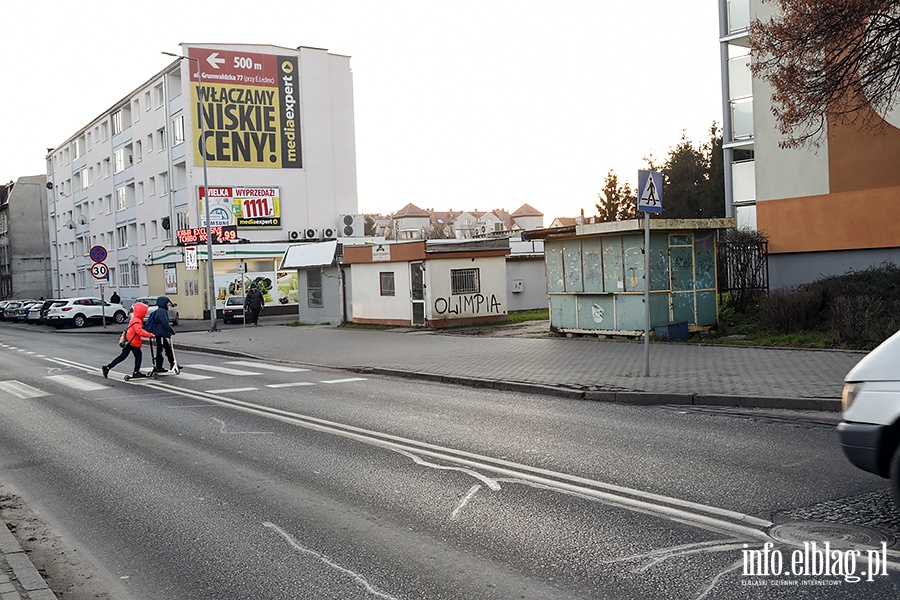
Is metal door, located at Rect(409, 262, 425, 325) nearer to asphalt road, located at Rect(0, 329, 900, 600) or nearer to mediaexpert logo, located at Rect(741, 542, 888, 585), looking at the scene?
asphalt road, located at Rect(0, 329, 900, 600)

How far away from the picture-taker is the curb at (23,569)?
15.7 feet

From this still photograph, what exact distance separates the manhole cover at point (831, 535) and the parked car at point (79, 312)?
44260 millimetres

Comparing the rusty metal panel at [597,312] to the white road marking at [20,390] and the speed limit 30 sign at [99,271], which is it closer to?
the white road marking at [20,390]

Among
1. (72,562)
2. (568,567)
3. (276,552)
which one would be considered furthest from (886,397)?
(72,562)

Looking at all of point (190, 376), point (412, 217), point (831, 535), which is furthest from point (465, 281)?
point (412, 217)

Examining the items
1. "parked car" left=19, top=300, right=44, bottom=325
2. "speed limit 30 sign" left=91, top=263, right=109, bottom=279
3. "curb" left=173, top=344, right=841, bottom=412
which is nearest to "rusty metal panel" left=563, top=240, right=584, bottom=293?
"curb" left=173, top=344, right=841, bottom=412

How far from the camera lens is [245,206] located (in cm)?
4988

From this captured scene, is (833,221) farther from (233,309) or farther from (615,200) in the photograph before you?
(615,200)

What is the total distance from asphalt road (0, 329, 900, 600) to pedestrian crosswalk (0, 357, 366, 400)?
3.44m

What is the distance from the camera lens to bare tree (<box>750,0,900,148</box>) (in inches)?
611

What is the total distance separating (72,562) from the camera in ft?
18.1

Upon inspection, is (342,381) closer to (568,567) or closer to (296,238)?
(568,567)

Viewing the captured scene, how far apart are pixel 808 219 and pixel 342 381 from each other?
39.7ft

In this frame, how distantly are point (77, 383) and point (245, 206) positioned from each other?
1340 inches
